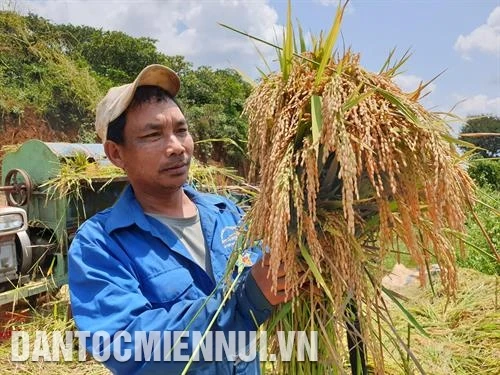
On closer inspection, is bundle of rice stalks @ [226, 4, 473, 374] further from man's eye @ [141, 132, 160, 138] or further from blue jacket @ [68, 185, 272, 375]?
man's eye @ [141, 132, 160, 138]

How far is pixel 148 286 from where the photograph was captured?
1.57m

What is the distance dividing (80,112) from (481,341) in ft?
37.5

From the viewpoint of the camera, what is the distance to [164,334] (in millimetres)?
1381

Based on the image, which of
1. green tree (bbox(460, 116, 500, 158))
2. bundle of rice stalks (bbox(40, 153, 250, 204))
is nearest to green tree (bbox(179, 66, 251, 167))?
bundle of rice stalks (bbox(40, 153, 250, 204))

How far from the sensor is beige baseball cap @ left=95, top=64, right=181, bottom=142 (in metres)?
1.72

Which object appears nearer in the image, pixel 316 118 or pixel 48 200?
pixel 316 118

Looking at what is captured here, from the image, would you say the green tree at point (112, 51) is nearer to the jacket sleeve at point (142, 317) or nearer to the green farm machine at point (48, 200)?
the green farm machine at point (48, 200)

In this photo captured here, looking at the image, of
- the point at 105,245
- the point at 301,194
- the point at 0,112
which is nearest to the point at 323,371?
the point at 301,194

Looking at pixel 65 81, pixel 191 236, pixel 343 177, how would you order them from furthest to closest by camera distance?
1. pixel 65 81
2. pixel 191 236
3. pixel 343 177

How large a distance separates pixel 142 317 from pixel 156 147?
63 centimetres

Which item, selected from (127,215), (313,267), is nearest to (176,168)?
(127,215)

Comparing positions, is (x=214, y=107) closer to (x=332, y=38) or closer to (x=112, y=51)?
(x=112, y=51)

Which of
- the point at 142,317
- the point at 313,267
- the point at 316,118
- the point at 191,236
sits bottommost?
the point at 142,317

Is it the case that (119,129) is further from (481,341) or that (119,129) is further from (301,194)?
(481,341)
